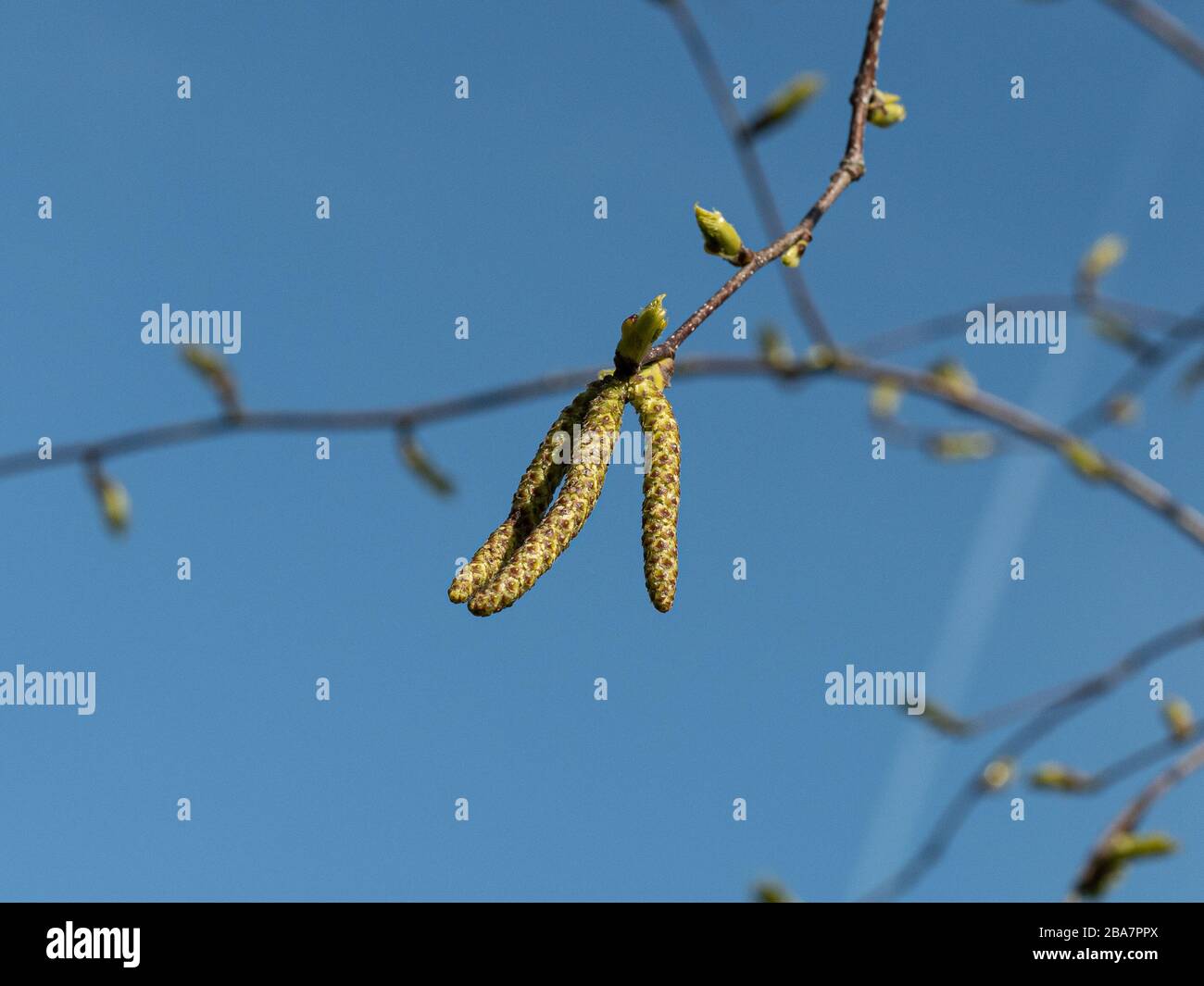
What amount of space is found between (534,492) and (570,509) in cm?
13

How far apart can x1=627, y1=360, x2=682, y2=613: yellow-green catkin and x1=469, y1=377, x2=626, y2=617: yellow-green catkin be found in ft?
0.09

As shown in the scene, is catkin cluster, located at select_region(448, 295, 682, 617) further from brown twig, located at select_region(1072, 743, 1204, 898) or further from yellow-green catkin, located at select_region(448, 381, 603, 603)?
brown twig, located at select_region(1072, 743, 1204, 898)

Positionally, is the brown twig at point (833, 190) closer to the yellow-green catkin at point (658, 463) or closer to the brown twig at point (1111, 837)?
the yellow-green catkin at point (658, 463)

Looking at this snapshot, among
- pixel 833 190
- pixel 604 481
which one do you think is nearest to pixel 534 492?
pixel 604 481

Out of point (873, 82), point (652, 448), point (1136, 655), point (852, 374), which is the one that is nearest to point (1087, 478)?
point (1136, 655)

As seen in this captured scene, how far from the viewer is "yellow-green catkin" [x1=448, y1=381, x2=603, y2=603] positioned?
4.16 feet

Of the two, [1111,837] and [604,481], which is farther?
[1111,837]

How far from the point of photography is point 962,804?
308 cm

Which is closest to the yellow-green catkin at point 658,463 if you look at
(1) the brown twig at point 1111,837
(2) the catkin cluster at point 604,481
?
(2) the catkin cluster at point 604,481

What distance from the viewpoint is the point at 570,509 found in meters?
1.21

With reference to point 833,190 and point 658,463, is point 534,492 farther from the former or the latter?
point 833,190

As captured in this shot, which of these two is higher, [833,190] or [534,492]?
[833,190]

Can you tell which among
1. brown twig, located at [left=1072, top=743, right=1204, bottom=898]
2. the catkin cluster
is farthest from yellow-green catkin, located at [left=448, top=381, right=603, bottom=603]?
brown twig, located at [left=1072, top=743, right=1204, bottom=898]

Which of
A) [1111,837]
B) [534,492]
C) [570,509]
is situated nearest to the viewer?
[570,509]
